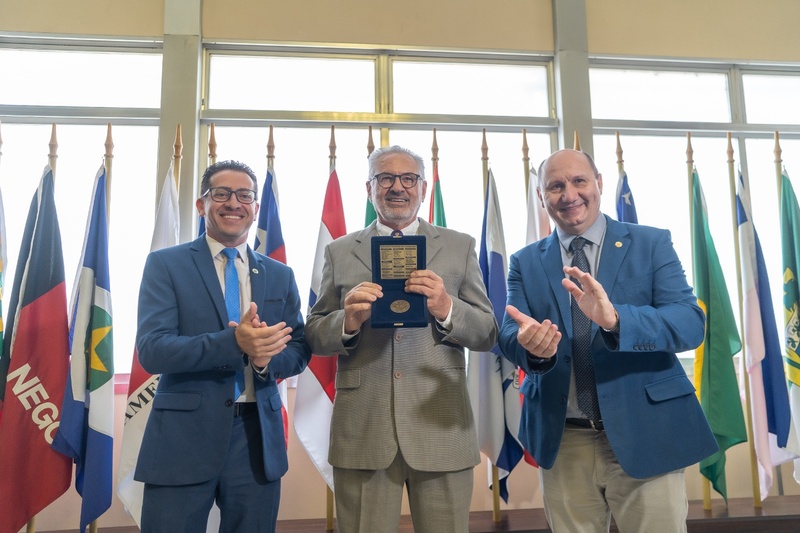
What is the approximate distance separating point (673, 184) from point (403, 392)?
128 inches

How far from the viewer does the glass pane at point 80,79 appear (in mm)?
3863

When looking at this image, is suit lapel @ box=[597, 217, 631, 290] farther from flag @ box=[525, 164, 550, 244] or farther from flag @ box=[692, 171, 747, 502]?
flag @ box=[692, 171, 747, 502]

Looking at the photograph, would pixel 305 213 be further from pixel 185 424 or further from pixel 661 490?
pixel 661 490

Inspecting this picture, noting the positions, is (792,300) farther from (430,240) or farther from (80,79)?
(80,79)

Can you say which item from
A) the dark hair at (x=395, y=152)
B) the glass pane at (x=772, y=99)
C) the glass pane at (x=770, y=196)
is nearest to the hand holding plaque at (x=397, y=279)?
the dark hair at (x=395, y=152)

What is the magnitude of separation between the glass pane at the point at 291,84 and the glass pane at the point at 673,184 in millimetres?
1716

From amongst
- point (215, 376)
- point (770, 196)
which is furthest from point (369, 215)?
point (770, 196)

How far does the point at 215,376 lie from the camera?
1.85 metres

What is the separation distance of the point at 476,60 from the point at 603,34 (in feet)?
2.92

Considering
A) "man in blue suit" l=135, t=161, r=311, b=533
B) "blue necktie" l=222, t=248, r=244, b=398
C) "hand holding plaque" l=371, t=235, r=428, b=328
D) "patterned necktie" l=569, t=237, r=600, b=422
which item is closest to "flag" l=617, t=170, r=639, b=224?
"patterned necktie" l=569, t=237, r=600, b=422

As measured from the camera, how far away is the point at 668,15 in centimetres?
426

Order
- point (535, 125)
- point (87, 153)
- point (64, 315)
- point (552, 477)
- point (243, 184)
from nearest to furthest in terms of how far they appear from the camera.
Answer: point (552, 477)
point (243, 184)
point (64, 315)
point (87, 153)
point (535, 125)

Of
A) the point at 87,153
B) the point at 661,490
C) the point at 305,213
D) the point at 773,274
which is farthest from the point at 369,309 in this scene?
the point at 773,274

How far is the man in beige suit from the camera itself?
5.72ft
